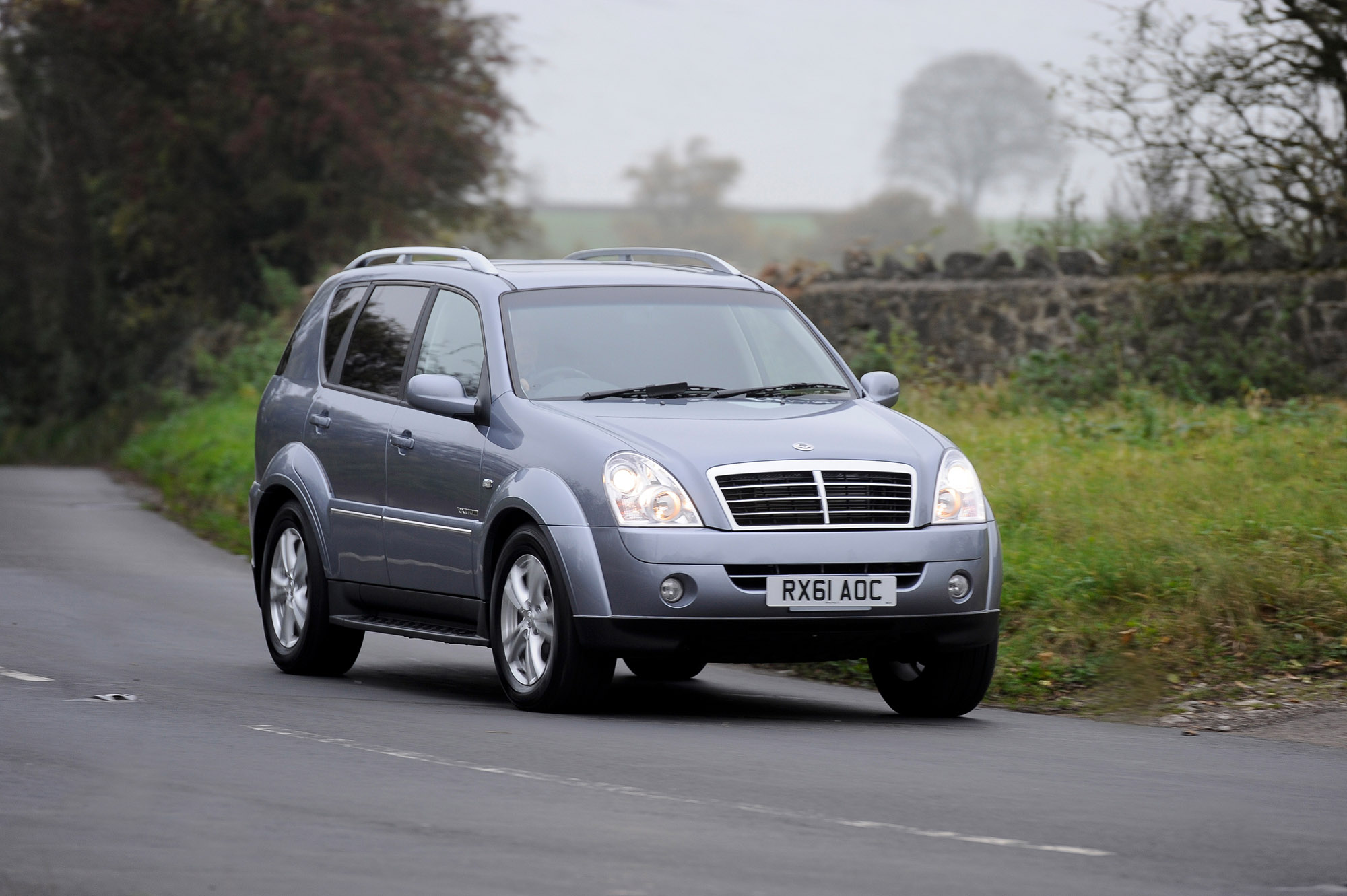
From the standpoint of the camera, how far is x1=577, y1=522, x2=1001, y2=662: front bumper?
27.7ft

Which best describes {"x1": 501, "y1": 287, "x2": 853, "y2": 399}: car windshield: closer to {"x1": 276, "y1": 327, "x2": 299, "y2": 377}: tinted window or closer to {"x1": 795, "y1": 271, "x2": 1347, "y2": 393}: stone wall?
{"x1": 276, "y1": 327, "x2": 299, "y2": 377}: tinted window

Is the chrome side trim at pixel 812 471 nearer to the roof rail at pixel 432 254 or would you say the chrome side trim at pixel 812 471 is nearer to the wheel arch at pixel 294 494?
the roof rail at pixel 432 254

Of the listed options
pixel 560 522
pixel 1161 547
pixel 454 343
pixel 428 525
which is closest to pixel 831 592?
pixel 560 522

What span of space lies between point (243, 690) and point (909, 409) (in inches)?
405

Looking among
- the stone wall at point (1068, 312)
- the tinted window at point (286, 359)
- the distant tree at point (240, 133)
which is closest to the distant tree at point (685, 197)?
the distant tree at point (240, 133)

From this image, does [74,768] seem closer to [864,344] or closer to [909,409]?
[909,409]

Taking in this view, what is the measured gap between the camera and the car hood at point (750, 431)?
8.61m

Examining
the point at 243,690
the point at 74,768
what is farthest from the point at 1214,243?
the point at 74,768

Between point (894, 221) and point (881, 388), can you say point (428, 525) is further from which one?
point (894, 221)

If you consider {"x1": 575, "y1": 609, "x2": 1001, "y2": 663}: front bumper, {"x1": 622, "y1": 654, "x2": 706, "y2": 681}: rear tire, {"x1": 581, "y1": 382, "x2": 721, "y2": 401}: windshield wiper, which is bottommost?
{"x1": 622, "y1": 654, "x2": 706, "y2": 681}: rear tire

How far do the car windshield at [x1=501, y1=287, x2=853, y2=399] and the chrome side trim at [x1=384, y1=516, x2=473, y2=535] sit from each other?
0.66 metres

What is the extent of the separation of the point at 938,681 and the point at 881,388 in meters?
1.42

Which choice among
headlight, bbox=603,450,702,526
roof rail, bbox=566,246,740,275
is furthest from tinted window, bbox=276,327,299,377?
headlight, bbox=603,450,702,526

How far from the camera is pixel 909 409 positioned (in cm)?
1900
